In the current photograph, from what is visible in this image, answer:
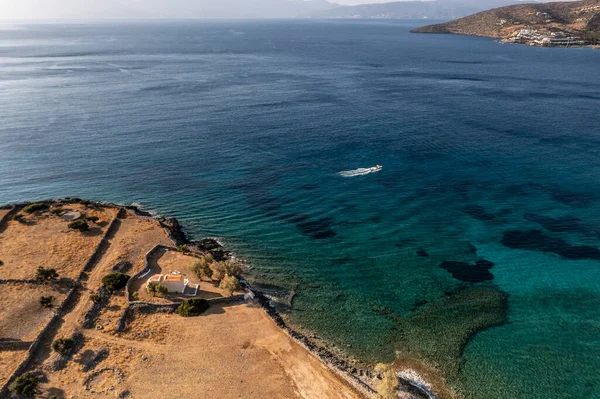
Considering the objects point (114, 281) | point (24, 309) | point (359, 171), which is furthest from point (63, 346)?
point (359, 171)

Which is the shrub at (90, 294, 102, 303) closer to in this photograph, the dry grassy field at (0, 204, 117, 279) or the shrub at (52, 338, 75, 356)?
the shrub at (52, 338, 75, 356)

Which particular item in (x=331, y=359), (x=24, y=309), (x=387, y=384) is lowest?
(x=331, y=359)

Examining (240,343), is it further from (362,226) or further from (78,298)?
(362,226)

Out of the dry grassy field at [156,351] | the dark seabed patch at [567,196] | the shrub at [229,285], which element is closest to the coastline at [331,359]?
the dry grassy field at [156,351]

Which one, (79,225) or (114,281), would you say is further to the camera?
(79,225)

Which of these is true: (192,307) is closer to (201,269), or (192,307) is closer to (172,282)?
(172,282)

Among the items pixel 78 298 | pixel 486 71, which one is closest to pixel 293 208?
pixel 78 298

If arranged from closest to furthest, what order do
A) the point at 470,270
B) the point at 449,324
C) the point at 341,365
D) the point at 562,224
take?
the point at 341,365 < the point at 449,324 < the point at 470,270 < the point at 562,224
